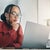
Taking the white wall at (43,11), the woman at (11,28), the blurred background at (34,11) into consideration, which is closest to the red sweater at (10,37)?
the woman at (11,28)

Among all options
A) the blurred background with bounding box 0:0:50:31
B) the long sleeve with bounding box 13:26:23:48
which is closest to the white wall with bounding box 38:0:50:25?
the blurred background with bounding box 0:0:50:31

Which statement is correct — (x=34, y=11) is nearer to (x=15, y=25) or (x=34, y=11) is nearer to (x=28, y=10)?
(x=28, y=10)

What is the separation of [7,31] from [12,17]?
185mm

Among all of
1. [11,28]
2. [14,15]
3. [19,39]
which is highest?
[14,15]

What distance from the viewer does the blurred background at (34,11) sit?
4.90 ft

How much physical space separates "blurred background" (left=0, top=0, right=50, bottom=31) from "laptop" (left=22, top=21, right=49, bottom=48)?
0.20 ft

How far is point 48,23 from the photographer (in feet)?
5.03

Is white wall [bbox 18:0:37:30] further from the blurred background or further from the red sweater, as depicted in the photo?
the red sweater

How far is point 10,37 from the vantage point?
1.43 m

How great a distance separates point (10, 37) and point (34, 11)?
0.45 metres

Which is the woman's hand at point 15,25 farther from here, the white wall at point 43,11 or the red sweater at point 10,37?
the white wall at point 43,11

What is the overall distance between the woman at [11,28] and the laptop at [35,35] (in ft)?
0.25

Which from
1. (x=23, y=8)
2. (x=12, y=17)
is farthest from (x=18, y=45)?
(x=23, y=8)

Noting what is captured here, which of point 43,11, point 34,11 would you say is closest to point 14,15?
point 34,11
